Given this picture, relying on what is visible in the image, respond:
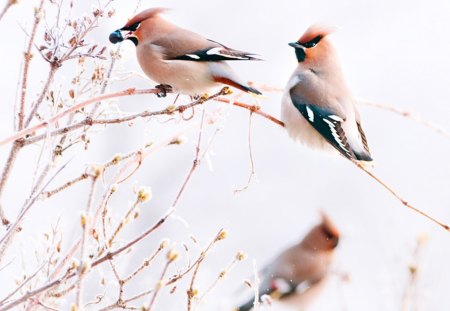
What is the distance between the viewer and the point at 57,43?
1974mm

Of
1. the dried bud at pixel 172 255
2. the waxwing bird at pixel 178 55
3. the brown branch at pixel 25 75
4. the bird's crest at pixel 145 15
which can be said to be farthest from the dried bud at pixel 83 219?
the bird's crest at pixel 145 15

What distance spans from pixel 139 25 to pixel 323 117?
2.30ft

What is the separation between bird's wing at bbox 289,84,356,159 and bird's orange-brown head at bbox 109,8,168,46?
22.7 inches

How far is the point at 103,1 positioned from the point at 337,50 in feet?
4.55

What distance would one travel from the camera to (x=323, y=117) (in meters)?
3.16

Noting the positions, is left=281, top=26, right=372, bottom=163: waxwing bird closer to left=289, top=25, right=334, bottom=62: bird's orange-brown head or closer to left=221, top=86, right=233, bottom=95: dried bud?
left=289, top=25, right=334, bottom=62: bird's orange-brown head

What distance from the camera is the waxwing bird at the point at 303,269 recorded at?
3.02 m

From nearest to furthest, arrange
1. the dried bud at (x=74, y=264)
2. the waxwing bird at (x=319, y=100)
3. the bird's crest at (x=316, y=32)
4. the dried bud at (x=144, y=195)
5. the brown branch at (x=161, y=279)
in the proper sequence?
the brown branch at (x=161, y=279) → the dried bud at (x=74, y=264) → the dried bud at (x=144, y=195) → the waxwing bird at (x=319, y=100) → the bird's crest at (x=316, y=32)

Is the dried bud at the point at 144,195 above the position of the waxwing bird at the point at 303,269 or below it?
above

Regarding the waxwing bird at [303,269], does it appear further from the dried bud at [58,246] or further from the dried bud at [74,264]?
the dried bud at [74,264]

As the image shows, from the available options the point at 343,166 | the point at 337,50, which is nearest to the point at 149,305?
the point at 337,50

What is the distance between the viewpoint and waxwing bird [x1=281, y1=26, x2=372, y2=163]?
3.10 metres

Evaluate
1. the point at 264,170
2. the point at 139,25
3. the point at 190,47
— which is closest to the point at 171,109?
the point at 139,25

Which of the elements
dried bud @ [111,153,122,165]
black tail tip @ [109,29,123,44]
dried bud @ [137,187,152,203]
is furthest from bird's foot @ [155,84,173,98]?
dried bud @ [137,187,152,203]
